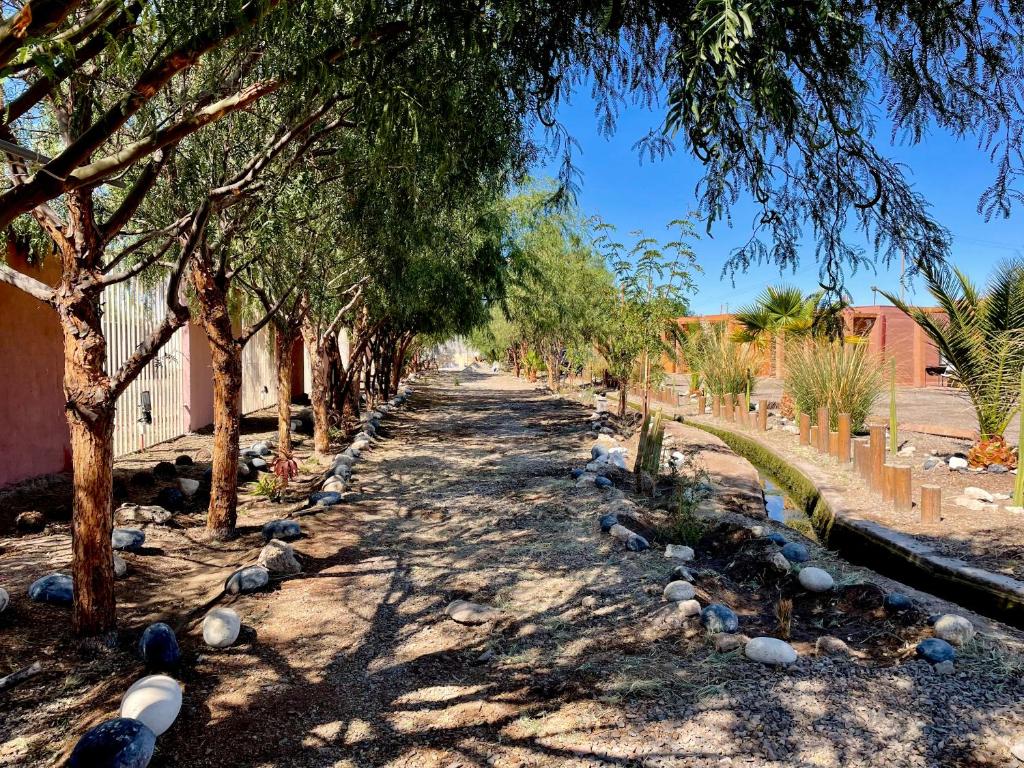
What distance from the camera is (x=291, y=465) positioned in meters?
7.65

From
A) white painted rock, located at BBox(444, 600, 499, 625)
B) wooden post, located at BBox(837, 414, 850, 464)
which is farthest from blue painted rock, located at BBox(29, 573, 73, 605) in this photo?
wooden post, located at BBox(837, 414, 850, 464)

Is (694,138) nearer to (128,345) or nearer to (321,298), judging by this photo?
(321,298)

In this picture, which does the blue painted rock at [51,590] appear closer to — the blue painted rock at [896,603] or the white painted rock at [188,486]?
the white painted rock at [188,486]

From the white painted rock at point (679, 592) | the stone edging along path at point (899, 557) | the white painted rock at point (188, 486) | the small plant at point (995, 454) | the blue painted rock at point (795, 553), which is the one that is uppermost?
the small plant at point (995, 454)

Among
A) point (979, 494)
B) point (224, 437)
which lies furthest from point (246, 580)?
point (979, 494)

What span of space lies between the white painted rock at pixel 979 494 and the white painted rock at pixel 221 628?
22.4 ft

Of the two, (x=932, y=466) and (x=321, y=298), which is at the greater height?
(x=321, y=298)

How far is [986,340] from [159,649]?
29.5 ft

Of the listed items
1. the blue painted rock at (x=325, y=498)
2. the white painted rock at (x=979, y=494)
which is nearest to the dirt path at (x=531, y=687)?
the blue painted rock at (x=325, y=498)

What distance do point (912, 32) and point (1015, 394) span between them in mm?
6195

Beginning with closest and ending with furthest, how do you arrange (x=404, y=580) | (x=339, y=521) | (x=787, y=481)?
1. (x=404, y=580)
2. (x=339, y=521)
3. (x=787, y=481)

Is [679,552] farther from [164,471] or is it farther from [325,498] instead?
[164,471]

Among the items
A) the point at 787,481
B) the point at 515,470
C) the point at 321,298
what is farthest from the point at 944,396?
the point at 321,298

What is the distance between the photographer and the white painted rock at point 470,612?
12.5 ft
